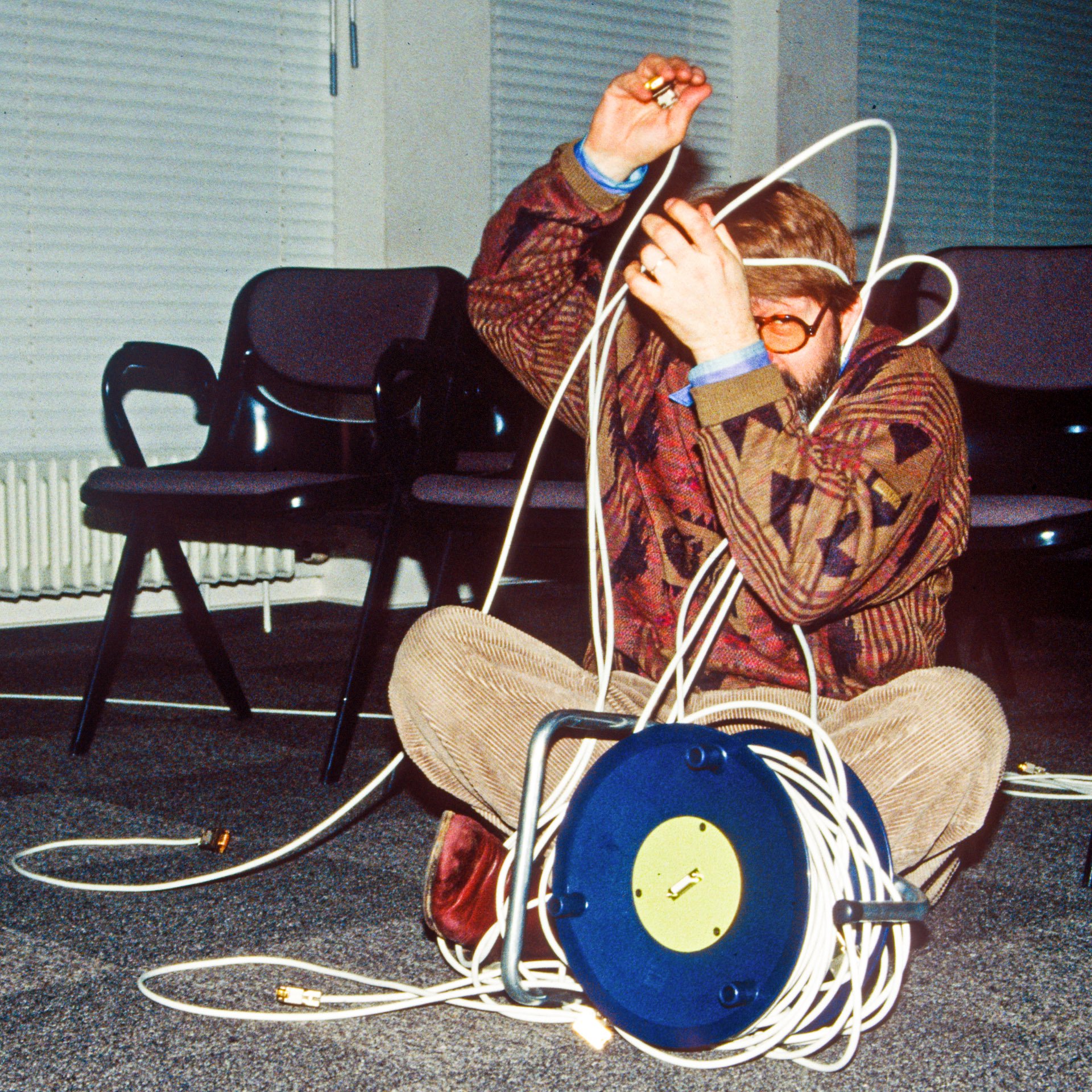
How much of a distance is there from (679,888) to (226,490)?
4.07 feet

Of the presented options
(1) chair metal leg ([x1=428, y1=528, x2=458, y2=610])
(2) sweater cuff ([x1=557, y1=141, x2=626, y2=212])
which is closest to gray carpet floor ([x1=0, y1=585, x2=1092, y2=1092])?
(1) chair metal leg ([x1=428, y1=528, x2=458, y2=610])

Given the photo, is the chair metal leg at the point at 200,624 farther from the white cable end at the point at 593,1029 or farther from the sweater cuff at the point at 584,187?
the white cable end at the point at 593,1029

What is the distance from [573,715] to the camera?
3.26 feet

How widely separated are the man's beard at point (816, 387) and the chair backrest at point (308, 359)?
1321 millimetres

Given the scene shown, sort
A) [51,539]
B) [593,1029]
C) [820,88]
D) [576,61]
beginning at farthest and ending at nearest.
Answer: [820,88]
[576,61]
[51,539]
[593,1029]

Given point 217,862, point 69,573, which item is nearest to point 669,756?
point 217,862

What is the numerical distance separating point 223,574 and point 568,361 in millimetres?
2630

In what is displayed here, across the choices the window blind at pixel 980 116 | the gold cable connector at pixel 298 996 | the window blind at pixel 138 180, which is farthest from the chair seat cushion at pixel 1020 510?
the window blind at pixel 980 116

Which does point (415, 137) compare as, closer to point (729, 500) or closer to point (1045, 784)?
point (1045, 784)

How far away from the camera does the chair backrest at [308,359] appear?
2438mm

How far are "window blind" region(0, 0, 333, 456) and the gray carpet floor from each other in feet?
4.65

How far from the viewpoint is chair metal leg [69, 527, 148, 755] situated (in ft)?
7.31

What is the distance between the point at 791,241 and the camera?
1160 mm

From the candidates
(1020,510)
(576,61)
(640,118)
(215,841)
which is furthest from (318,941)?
(576,61)
